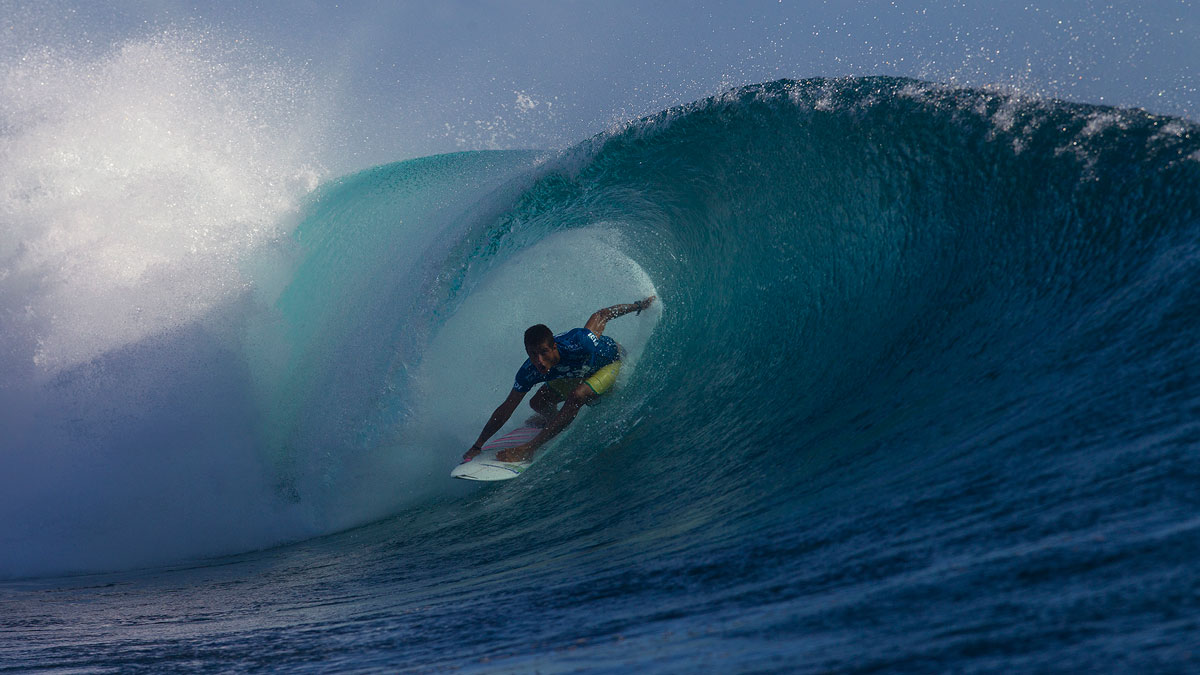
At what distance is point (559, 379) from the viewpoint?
6371mm

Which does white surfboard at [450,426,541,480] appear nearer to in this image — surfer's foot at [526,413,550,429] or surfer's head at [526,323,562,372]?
surfer's foot at [526,413,550,429]

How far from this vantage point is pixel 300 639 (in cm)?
284

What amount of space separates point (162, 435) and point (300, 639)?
5.25m

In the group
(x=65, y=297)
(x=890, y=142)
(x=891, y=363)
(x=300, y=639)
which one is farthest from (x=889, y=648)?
(x=65, y=297)

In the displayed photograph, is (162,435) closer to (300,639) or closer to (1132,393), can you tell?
(300,639)

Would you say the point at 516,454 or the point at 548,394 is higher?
the point at 548,394

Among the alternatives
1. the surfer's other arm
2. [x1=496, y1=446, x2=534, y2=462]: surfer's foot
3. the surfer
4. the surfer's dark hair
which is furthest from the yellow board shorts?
the surfer's dark hair

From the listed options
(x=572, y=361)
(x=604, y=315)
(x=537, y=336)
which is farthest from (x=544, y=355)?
(x=604, y=315)

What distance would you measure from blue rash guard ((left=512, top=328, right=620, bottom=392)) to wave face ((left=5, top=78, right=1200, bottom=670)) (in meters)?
0.53

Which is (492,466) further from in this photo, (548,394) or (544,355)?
(544,355)

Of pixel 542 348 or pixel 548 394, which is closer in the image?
pixel 542 348

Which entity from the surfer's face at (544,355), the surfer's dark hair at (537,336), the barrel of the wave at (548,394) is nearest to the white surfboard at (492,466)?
the barrel of the wave at (548,394)

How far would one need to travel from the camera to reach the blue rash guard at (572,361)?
19.8 ft

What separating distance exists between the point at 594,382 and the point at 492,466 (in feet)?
3.48
